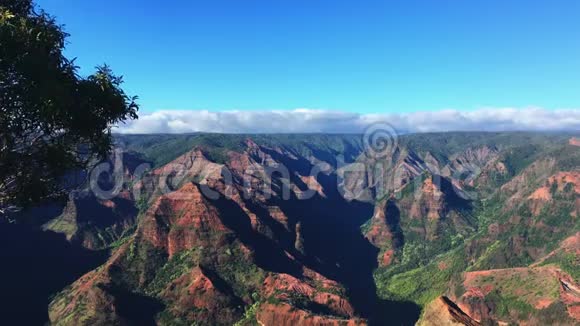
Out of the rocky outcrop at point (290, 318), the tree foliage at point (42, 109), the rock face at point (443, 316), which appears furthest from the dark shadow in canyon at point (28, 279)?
the tree foliage at point (42, 109)

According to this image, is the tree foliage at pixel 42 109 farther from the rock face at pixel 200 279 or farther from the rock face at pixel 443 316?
the rock face at pixel 200 279

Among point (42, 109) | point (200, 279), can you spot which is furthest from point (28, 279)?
point (42, 109)

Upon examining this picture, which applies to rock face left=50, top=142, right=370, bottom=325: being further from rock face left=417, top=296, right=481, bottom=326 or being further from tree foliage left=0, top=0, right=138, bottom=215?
tree foliage left=0, top=0, right=138, bottom=215

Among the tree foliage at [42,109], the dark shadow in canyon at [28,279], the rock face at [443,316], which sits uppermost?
the tree foliage at [42,109]

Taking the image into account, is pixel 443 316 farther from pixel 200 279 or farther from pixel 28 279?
pixel 28 279

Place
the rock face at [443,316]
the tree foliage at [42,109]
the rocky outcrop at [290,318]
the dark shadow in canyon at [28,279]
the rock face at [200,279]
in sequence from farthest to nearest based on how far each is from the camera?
the dark shadow in canyon at [28,279], the rock face at [200,279], the rocky outcrop at [290,318], the rock face at [443,316], the tree foliage at [42,109]

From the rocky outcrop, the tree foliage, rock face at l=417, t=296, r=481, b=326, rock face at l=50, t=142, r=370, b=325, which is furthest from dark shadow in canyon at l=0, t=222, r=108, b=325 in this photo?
the tree foliage

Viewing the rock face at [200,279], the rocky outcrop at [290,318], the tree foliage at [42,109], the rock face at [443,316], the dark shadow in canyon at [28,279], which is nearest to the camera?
the tree foliage at [42,109]

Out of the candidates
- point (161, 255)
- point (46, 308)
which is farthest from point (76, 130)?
point (46, 308)

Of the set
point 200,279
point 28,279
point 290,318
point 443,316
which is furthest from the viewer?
point 28,279
